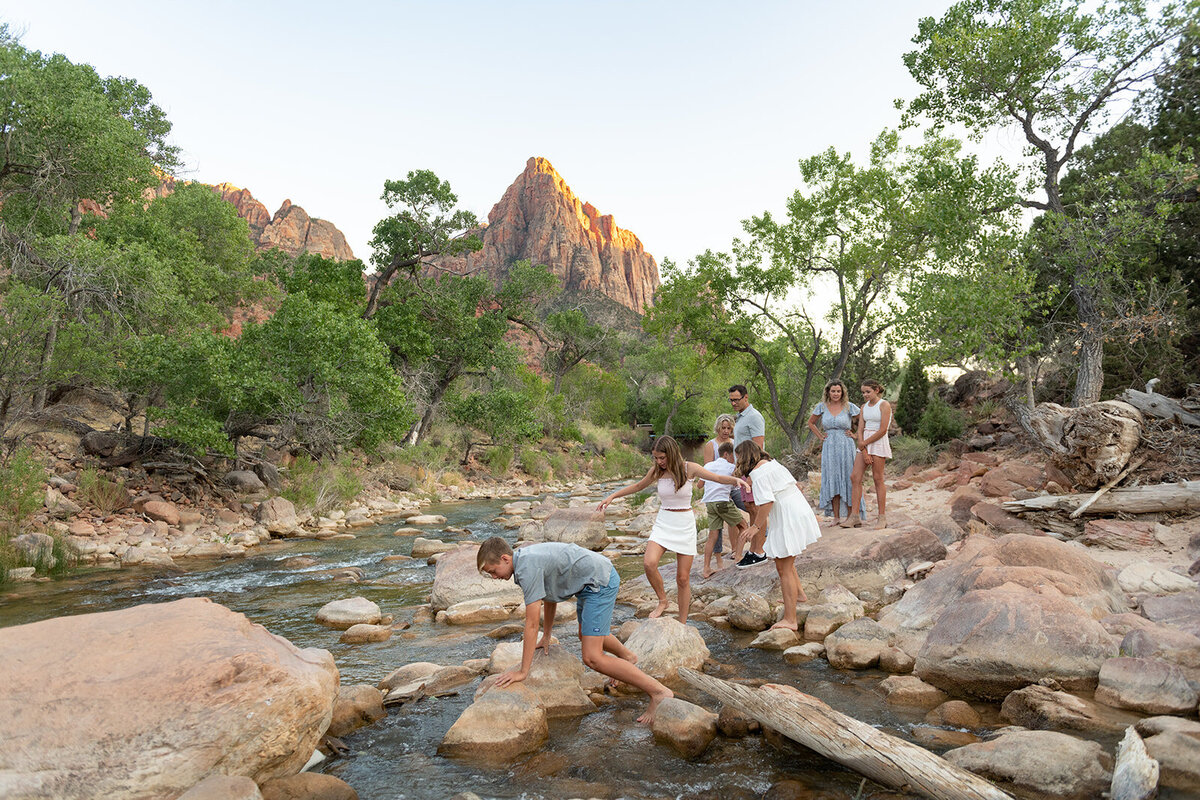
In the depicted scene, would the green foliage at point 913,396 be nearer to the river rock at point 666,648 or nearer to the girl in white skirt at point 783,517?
the girl in white skirt at point 783,517

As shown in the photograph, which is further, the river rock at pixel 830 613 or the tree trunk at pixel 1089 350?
the tree trunk at pixel 1089 350

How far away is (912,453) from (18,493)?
1927 centimetres

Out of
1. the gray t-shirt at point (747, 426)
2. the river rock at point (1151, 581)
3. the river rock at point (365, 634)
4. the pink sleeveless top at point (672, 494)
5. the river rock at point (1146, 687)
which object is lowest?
the river rock at point (365, 634)

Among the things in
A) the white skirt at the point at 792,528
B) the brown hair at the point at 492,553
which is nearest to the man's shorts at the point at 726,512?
the white skirt at the point at 792,528

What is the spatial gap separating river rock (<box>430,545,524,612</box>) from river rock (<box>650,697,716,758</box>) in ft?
12.4

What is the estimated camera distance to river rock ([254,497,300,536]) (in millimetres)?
13664

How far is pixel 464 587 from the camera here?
26.4 feet

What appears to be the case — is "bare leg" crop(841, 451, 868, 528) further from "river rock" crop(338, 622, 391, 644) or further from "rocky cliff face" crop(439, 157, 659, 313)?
"rocky cliff face" crop(439, 157, 659, 313)

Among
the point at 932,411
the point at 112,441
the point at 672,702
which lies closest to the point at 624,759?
the point at 672,702

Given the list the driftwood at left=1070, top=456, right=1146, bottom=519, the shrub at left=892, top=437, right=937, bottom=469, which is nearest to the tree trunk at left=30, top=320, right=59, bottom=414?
the driftwood at left=1070, top=456, right=1146, bottom=519

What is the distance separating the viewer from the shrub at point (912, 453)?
1780 centimetres

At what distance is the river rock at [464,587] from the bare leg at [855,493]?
4.22 metres

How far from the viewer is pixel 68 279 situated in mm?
12414

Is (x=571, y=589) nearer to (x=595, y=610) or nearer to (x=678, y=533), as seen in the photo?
(x=595, y=610)
